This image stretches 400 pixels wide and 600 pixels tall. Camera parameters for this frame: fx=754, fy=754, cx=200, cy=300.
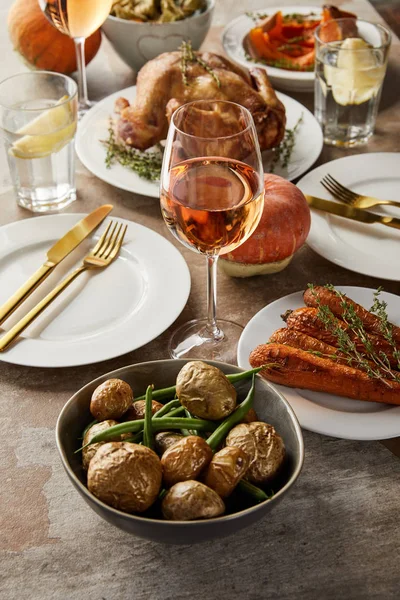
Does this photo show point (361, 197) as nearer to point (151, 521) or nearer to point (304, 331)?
point (304, 331)

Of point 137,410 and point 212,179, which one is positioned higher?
point 212,179

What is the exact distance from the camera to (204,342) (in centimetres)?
126

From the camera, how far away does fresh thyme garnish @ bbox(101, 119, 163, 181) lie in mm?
1661

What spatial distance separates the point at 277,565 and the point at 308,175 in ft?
3.14

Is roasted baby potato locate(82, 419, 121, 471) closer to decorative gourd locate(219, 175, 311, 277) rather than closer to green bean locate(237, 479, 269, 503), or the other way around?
green bean locate(237, 479, 269, 503)

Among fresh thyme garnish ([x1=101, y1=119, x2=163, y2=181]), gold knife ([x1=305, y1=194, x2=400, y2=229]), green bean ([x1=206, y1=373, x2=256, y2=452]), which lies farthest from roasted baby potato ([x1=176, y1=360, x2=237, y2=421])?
fresh thyme garnish ([x1=101, y1=119, x2=163, y2=181])

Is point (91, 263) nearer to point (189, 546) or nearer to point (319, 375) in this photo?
point (319, 375)

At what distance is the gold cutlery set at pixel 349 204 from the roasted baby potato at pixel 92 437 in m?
0.77

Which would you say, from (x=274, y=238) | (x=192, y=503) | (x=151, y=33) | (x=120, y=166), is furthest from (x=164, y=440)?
(x=151, y=33)

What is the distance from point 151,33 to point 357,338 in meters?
1.18

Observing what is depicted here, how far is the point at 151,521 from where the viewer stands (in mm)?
783

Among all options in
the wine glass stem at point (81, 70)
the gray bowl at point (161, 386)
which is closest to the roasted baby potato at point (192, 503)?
the gray bowl at point (161, 386)

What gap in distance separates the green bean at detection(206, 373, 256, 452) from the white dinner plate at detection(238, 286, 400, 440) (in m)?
0.13

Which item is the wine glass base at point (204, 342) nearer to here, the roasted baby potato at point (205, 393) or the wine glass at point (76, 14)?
the roasted baby potato at point (205, 393)
